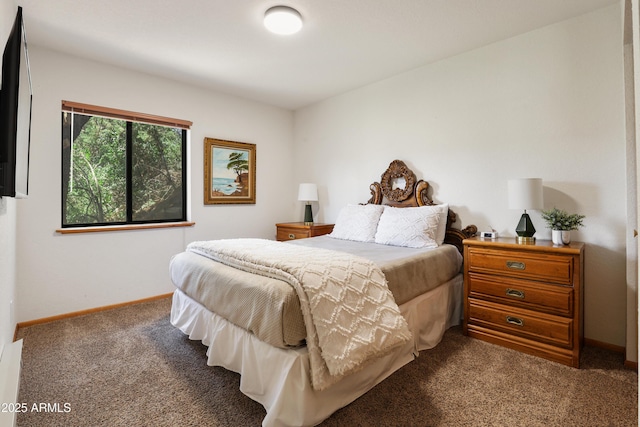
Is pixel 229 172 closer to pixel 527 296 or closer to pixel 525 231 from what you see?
pixel 525 231

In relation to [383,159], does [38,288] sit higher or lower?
lower

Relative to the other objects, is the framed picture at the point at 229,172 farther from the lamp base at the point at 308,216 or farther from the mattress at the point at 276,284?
the mattress at the point at 276,284

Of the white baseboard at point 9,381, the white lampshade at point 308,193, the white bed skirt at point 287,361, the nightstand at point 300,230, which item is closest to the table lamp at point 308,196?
the white lampshade at point 308,193

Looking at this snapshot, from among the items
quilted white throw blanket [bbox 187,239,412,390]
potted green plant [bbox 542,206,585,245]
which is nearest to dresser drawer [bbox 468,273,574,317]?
potted green plant [bbox 542,206,585,245]

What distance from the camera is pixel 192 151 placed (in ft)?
12.2

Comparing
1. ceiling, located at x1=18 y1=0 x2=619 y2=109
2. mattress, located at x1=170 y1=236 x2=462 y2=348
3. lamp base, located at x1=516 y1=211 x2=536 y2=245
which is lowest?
mattress, located at x1=170 y1=236 x2=462 y2=348

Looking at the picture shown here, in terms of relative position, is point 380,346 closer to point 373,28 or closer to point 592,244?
point 592,244

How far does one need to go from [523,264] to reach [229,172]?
3.29 m

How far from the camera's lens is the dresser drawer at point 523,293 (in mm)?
2088

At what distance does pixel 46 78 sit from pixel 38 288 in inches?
72.5

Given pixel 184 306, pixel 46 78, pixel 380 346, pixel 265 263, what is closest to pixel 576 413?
pixel 380 346

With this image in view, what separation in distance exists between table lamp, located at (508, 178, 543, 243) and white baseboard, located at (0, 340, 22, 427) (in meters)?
2.94

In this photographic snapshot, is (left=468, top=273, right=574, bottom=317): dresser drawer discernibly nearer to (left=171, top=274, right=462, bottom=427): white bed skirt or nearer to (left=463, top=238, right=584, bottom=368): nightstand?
(left=463, top=238, right=584, bottom=368): nightstand

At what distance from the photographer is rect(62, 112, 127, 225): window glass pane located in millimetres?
3061
